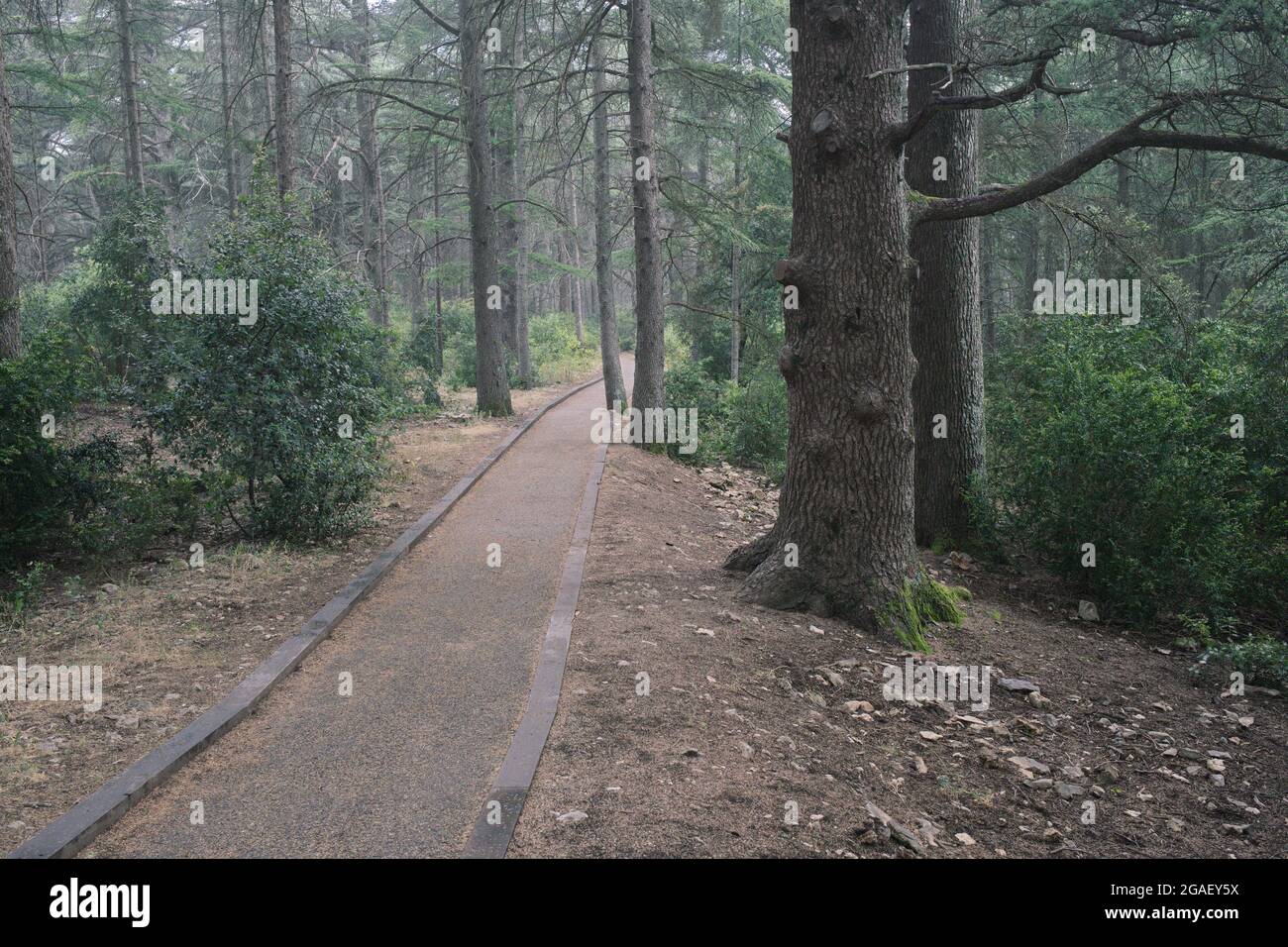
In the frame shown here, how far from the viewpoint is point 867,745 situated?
5.59 metres

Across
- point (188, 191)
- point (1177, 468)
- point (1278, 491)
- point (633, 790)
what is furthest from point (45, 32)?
point (188, 191)

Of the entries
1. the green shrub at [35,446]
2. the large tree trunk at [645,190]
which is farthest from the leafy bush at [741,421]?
the green shrub at [35,446]

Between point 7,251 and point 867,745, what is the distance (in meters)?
10.7

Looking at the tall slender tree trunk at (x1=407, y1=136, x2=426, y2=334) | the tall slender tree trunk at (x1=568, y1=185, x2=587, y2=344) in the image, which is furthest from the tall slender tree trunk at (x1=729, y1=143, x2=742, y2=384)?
the tall slender tree trunk at (x1=568, y1=185, x2=587, y2=344)

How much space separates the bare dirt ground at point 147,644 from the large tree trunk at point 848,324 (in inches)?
166

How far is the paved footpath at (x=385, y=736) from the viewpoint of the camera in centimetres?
414

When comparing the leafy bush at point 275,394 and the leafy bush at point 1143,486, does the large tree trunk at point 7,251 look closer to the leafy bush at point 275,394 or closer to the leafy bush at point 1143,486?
the leafy bush at point 275,394

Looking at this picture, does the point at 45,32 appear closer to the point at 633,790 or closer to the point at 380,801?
the point at 380,801

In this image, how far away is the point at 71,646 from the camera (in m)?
6.79

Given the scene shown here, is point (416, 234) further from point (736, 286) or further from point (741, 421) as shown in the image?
point (741, 421)

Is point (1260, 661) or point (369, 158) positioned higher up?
point (369, 158)

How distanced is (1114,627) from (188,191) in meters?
37.7


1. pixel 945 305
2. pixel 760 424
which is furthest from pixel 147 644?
pixel 760 424

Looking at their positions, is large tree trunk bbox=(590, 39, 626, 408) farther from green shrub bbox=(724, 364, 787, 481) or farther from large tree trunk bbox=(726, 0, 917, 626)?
large tree trunk bbox=(726, 0, 917, 626)
